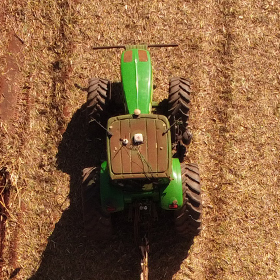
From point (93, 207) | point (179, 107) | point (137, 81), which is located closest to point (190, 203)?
point (93, 207)

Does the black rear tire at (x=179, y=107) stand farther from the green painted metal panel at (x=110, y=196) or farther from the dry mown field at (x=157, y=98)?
the green painted metal panel at (x=110, y=196)

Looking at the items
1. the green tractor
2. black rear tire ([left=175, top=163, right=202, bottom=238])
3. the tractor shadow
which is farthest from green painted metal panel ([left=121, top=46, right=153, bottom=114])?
black rear tire ([left=175, top=163, right=202, bottom=238])

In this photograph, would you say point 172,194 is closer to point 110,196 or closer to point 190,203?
point 190,203

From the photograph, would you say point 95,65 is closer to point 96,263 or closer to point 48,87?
point 48,87

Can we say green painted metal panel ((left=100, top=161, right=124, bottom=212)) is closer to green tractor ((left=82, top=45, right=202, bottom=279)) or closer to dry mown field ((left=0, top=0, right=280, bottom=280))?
green tractor ((left=82, top=45, right=202, bottom=279))

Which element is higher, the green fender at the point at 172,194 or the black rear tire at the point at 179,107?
the black rear tire at the point at 179,107

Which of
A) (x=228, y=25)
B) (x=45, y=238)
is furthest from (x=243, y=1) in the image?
(x=45, y=238)

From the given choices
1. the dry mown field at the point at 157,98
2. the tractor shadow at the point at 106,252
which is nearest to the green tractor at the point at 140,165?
the tractor shadow at the point at 106,252
